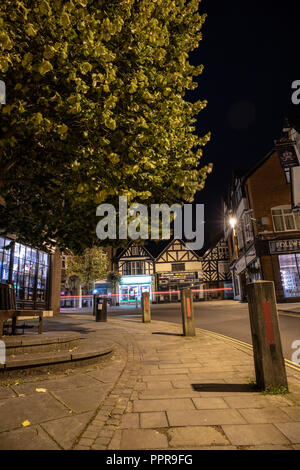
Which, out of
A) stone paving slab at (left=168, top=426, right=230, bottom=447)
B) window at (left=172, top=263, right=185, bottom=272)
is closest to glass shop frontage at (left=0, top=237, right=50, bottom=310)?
stone paving slab at (left=168, top=426, right=230, bottom=447)

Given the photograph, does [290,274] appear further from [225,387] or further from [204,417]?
[204,417]

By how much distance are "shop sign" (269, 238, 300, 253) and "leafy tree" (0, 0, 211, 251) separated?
52.8 feet

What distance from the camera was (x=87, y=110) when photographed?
14.7 feet

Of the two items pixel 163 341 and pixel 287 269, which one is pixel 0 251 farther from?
pixel 287 269

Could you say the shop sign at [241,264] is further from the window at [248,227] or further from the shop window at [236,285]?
the window at [248,227]

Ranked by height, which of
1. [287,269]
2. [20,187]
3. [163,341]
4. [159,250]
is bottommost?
[163,341]

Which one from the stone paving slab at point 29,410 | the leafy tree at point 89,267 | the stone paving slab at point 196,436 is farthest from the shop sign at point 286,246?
the leafy tree at point 89,267

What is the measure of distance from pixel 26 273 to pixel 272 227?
60.8 ft

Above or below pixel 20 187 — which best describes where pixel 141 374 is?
below

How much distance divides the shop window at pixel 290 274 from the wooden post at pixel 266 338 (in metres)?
19.0

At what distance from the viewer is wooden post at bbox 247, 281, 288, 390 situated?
3322 millimetres

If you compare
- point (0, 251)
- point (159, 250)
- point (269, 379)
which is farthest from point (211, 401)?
point (159, 250)

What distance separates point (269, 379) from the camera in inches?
130
